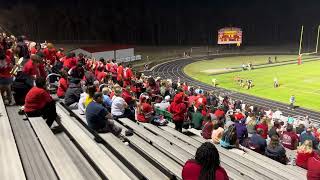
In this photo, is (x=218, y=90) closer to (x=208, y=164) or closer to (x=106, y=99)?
(x=106, y=99)

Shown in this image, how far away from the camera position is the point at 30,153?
22.9 feet

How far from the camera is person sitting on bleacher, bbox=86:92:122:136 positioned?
27.9 ft

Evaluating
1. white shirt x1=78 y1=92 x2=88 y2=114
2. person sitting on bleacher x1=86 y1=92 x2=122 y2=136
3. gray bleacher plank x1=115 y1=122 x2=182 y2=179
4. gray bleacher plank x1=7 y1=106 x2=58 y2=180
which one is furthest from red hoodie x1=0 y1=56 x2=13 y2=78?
gray bleacher plank x1=115 y1=122 x2=182 y2=179

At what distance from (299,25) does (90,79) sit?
119m

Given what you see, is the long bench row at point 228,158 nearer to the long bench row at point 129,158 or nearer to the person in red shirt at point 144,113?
the long bench row at point 129,158

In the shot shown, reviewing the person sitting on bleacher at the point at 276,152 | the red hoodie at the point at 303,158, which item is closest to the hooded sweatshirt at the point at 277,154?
the person sitting on bleacher at the point at 276,152

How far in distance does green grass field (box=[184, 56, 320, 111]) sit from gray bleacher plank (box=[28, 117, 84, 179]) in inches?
1364

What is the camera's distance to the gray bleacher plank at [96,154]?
5.98m

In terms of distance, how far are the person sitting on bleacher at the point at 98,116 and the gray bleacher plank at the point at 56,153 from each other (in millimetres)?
985

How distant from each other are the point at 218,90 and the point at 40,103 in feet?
133

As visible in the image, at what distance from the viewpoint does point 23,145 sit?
24.2ft

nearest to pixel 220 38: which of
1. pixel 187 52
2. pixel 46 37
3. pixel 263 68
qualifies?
pixel 187 52

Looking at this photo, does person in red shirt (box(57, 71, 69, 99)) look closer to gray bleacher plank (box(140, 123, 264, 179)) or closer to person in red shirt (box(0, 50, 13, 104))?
person in red shirt (box(0, 50, 13, 104))

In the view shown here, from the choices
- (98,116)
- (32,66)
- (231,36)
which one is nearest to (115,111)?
(98,116)
